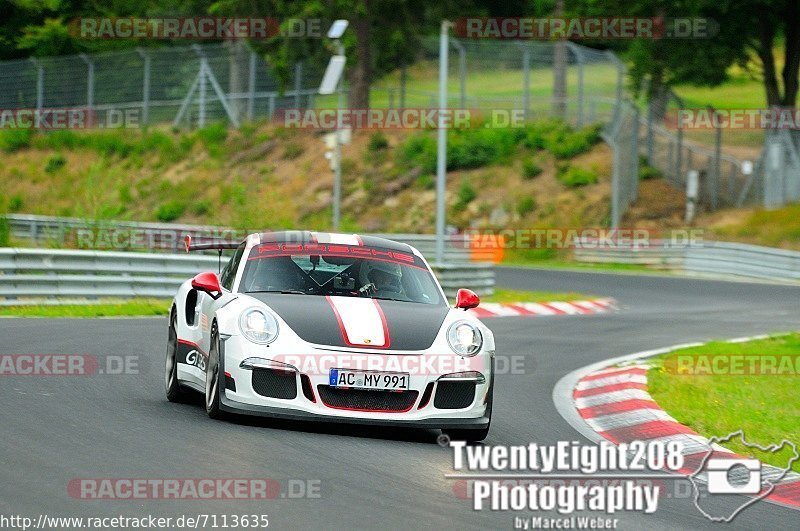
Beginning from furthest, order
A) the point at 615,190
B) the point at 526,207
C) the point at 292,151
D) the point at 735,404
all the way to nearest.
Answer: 1. the point at 292,151
2. the point at 526,207
3. the point at 615,190
4. the point at 735,404

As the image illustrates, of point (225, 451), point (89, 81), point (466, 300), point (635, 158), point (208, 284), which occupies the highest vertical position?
point (89, 81)

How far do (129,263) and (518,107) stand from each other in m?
26.4

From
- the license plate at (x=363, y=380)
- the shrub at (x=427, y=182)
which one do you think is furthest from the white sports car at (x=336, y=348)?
the shrub at (x=427, y=182)

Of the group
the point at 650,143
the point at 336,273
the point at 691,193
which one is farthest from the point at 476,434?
the point at 650,143

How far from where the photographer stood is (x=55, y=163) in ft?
172

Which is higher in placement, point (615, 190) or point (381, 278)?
point (615, 190)

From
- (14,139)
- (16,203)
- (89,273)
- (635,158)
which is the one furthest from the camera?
(14,139)

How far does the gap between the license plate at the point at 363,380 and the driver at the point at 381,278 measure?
1.35 meters

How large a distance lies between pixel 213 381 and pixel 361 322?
3.45 ft

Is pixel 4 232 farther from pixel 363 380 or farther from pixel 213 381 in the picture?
pixel 363 380

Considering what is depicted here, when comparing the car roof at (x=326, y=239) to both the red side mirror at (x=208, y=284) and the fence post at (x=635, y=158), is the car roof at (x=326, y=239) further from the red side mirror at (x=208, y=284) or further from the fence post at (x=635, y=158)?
the fence post at (x=635, y=158)

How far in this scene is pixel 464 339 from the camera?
9461 millimetres

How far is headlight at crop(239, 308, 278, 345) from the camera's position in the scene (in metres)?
9.13

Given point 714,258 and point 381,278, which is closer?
point 381,278
